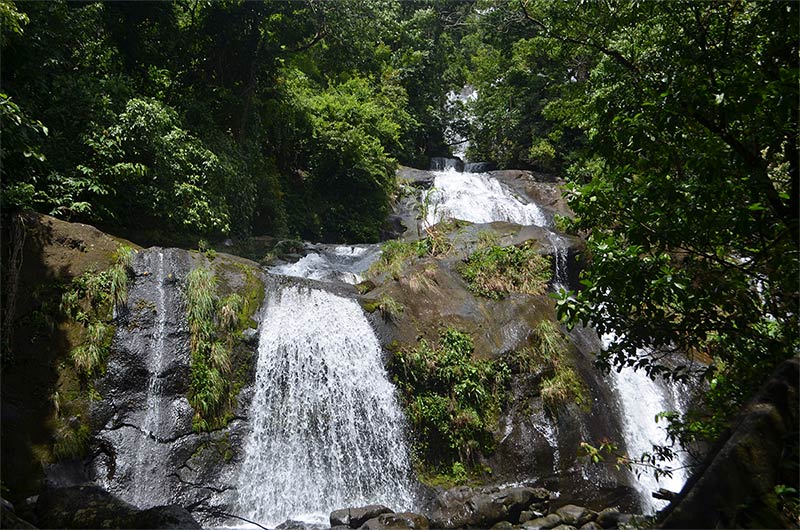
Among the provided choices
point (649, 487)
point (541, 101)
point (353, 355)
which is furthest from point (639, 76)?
point (541, 101)

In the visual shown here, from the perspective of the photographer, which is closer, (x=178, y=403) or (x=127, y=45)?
(x=178, y=403)

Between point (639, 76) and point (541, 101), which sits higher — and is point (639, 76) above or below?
below

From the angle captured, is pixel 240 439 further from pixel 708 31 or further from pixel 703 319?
pixel 708 31

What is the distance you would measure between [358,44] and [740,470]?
52.2ft

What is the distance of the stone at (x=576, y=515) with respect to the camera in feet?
26.0

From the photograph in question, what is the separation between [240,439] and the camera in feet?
27.2

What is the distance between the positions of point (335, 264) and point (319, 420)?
6.02m

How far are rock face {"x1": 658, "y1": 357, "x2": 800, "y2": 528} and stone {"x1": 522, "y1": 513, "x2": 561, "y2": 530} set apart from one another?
5007mm

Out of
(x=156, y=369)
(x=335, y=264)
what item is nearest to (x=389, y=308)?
(x=335, y=264)

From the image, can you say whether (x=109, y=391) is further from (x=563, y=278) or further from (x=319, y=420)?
(x=563, y=278)

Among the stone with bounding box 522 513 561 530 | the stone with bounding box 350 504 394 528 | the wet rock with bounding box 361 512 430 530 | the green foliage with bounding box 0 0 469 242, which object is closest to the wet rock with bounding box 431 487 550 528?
the stone with bounding box 522 513 561 530

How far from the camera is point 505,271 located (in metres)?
12.6

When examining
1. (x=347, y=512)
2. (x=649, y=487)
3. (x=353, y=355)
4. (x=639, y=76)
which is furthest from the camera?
(x=353, y=355)

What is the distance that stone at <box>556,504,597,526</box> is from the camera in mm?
7930
